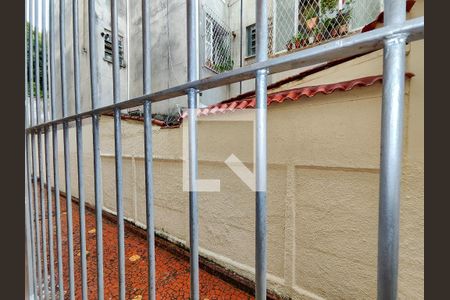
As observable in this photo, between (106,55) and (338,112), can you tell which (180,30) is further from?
(338,112)

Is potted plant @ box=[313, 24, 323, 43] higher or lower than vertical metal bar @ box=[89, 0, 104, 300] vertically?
higher

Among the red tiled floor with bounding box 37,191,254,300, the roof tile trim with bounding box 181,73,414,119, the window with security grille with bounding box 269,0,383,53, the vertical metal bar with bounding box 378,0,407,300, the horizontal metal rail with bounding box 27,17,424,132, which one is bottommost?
the red tiled floor with bounding box 37,191,254,300

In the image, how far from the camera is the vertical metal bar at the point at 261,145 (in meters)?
0.55

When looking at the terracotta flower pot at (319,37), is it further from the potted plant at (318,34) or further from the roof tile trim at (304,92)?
the roof tile trim at (304,92)

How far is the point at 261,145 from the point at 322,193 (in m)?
2.03

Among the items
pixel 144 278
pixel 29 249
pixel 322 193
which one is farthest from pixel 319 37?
A: pixel 29 249

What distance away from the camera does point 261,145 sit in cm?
56

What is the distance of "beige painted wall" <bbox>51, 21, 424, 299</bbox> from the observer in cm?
186

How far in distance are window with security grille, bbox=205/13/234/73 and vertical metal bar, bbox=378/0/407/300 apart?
6444 millimetres

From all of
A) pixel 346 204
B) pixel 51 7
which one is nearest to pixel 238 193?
pixel 346 204

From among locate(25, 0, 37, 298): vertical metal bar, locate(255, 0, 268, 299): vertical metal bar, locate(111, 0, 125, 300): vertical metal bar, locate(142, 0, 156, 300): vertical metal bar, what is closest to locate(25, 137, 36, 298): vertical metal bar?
locate(25, 0, 37, 298): vertical metal bar

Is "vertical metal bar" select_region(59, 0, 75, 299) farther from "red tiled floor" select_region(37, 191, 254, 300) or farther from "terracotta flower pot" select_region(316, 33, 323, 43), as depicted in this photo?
"terracotta flower pot" select_region(316, 33, 323, 43)

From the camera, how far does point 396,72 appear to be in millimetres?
401

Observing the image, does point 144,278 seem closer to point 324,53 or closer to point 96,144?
point 96,144
